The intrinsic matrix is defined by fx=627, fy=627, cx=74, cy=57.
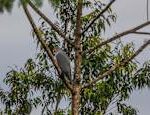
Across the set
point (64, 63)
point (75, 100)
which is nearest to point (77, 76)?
point (75, 100)

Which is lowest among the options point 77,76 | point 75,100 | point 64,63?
point 75,100

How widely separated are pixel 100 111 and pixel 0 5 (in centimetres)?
721

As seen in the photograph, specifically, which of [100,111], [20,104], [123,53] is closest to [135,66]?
[123,53]

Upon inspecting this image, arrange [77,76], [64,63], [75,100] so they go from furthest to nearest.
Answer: [64,63]
[77,76]
[75,100]

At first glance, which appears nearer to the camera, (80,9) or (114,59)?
(80,9)

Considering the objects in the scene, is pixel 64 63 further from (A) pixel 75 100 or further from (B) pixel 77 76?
(A) pixel 75 100

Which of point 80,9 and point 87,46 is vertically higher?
point 87,46

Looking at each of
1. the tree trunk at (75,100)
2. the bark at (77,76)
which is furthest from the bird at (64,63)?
the tree trunk at (75,100)

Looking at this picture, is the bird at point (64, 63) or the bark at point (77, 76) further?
the bird at point (64, 63)

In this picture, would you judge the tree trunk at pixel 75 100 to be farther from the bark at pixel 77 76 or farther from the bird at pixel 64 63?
the bird at pixel 64 63

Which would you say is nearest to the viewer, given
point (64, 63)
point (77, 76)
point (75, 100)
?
point (75, 100)

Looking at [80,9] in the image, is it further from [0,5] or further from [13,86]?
[13,86]

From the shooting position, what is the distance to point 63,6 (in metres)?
11.9

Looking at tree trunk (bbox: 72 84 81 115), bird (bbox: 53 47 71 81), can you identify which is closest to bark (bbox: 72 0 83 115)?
tree trunk (bbox: 72 84 81 115)
